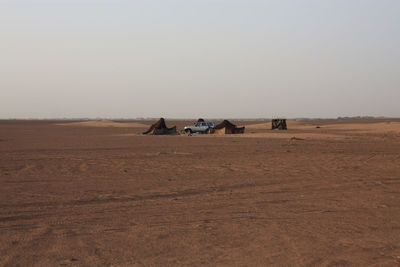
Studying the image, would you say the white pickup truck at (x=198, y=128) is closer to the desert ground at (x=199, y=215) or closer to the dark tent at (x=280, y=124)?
the dark tent at (x=280, y=124)

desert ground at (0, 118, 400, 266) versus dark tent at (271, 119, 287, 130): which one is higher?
dark tent at (271, 119, 287, 130)

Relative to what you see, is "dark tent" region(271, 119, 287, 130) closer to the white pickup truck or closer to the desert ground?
the white pickup truck

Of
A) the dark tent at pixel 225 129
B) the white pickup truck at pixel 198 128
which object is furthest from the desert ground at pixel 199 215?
the white pickup truck at pixel 198 128

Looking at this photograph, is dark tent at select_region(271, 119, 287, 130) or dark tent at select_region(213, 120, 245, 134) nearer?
dark tent at select_region(213, 120, 245, 134)

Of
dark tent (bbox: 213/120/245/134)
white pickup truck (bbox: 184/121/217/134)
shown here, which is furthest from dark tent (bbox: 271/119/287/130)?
white pickup truck (bbox: 184/121/217/134)

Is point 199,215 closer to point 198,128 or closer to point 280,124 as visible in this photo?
point 198,128

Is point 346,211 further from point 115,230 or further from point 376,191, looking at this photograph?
point 115,230

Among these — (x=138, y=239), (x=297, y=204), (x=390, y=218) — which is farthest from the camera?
(x=297, y=204)

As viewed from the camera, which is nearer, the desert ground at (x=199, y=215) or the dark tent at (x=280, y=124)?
the desert ground at (x=199, y=215)

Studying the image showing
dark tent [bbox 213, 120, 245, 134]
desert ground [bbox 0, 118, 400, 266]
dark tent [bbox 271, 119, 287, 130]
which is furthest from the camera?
dark tent [bbox 271, 119, 287, 130]

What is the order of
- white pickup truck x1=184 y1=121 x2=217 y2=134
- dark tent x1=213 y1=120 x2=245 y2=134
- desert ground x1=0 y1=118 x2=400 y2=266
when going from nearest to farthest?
desert ground x1=0 y1=118 x2=400 y2=266 → dark tent x1=213 y1=120 x2=245 y2=134 → white pickup truck x1=184 y1=121 x2=217 y2=134

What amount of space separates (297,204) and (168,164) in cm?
735

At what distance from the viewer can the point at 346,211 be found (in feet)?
26.9

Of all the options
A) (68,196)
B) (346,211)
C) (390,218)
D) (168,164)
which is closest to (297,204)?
(346,211)
